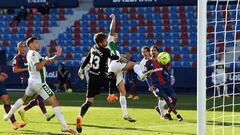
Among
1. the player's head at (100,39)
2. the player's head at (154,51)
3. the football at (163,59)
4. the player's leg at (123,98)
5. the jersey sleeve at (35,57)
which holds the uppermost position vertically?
the player's head at (100,39)

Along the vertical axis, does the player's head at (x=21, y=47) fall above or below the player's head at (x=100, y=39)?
below

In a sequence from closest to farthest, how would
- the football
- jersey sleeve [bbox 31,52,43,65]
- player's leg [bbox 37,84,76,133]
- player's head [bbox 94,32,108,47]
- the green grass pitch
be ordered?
1. player's leg [bbox 37,84,76,133]
2. jersey sleeve [bbox 31,52,43,65]
3. the green grass pitch
4. player's head [bbox 94,32,108,47]
5. the football

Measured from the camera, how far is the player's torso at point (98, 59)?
1502 centimetres

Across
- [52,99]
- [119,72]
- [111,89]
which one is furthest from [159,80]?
[52,99]

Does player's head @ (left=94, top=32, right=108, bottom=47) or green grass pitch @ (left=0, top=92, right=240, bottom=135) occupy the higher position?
player's head @ (left=94, top=32, right=108, bottom=47)

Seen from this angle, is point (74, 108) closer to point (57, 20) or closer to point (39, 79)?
point (39, 79)

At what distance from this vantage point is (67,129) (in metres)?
14.1

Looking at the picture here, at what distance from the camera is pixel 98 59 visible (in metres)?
15.0

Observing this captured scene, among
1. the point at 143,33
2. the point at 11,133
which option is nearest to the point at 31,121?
the point at 11,133

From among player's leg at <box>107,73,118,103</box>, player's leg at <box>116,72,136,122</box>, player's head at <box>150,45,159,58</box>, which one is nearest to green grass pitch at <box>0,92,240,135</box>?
player's leg at <box>116,72,136,122</box>

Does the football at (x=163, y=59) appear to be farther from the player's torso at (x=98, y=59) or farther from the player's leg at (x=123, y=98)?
the player's torso at (x=98, y=59)

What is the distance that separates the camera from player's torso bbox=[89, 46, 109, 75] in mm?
15016

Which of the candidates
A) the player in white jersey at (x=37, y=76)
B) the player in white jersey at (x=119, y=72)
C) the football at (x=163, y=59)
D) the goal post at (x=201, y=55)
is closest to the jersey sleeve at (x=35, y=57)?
the player in white jersey at (x=37, y=76)

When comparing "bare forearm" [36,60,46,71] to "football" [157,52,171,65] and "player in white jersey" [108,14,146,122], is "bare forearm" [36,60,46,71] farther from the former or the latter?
"football" [157,52,171,65]
